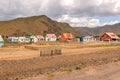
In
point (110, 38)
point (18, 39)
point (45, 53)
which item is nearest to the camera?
point (45, 53)

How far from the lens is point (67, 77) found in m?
18.6

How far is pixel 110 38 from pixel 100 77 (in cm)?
11602

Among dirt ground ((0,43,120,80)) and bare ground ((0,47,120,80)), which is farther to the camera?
bare ground ((0,47,120,80))

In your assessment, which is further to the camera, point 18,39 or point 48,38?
point 48,38

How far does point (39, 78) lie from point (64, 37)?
13217 cm

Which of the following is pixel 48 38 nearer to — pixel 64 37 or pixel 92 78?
pixel 64 37

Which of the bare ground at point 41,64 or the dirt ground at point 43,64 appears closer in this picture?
the dirt ground at point 43,64

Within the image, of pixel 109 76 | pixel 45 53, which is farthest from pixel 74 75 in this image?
pixel 45 53

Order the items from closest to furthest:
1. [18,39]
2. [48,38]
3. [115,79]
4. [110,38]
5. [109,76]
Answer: [115,79] < [109,76] < [110,38] < [18,39] < [48,38]

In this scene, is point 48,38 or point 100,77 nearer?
point 100,77

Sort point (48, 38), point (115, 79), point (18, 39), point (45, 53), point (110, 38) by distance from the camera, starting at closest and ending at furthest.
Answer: point (115, 79)
point (45, 53)
point (110, 38)
point (18, 39)
point (48, 38)

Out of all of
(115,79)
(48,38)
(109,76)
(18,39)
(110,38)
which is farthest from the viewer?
(48,38)

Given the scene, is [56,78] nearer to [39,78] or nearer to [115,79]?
[39,78]

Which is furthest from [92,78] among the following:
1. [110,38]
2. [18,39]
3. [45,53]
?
[18,39]
